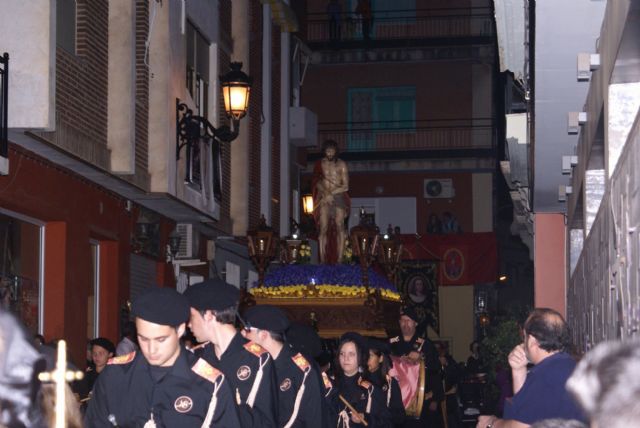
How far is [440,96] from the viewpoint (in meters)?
48.7

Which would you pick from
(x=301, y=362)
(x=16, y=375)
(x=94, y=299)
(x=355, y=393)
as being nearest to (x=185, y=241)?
(x=94, y=299)

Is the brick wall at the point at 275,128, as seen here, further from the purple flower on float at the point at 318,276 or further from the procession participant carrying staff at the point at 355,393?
the procession participant carrying staff at the point at 355,393

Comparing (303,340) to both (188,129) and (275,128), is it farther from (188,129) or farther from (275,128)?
(275,128)

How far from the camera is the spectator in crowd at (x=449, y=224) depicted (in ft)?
152

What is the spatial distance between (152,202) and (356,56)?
25.5 meters

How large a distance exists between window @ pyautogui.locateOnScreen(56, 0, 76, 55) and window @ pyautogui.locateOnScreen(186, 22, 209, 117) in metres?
6.21

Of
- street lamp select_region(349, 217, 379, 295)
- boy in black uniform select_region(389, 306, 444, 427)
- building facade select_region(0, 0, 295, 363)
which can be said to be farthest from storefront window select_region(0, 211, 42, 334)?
street lamp select_region(349, 217, 379, 295)

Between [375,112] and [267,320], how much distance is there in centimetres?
3885

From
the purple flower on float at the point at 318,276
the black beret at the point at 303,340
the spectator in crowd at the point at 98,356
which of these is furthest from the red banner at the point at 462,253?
the black beret at the point at 303,340

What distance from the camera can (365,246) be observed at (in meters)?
24.1

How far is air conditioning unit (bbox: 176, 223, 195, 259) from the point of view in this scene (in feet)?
86.5

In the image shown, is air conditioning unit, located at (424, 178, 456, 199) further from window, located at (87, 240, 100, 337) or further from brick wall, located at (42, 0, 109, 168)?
brick wall, located at (42, 0, 109, 168)

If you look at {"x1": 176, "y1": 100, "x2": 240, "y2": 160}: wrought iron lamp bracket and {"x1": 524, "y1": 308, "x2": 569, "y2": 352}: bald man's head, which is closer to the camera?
{"x1": 524, "y1": 308, "x2": 569, "y2": 352}: bald man's head

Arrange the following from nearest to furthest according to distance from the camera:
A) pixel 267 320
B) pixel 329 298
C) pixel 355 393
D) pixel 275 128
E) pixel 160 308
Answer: pixel 160 308 < pixel 267 320 < pixel 355 393 < pixel 329 298 < pixel 275 128
